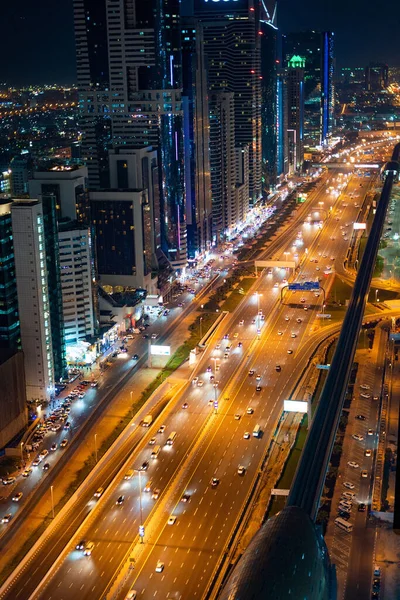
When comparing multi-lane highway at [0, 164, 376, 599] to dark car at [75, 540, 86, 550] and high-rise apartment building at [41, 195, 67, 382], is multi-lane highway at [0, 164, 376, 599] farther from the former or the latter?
high-rise apartment building at [41, 195, 67, 382]

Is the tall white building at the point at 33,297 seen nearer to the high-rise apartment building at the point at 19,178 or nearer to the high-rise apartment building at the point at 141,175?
the high-rise apartment building at the point at 141,175

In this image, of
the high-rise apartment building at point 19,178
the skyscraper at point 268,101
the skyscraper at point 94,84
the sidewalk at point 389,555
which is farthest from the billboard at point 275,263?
the skyscraper at point 268,101

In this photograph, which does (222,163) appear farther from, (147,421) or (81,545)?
(81,545)

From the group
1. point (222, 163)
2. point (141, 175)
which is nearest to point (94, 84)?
point (141, 175)

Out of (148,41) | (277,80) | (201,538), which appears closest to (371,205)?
(277,80)

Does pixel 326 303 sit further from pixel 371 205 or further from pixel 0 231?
pixel 371 205
